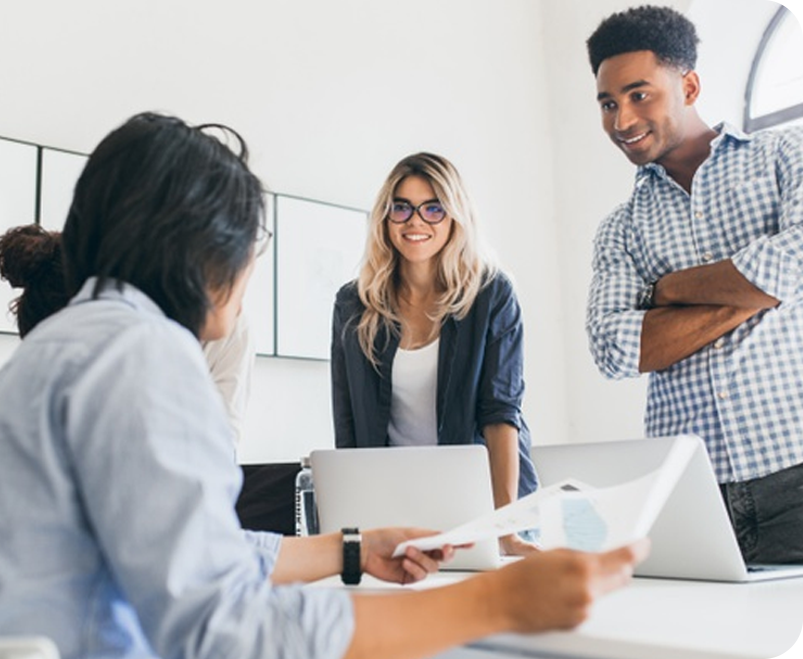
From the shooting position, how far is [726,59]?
345 cm

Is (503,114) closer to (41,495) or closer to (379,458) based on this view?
(379,458)

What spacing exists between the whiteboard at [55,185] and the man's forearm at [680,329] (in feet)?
5.35

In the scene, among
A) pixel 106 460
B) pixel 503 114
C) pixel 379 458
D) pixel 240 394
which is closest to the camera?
pixel 106 460

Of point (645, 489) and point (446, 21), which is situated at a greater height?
point (446, 21)

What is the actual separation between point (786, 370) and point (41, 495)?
4.07ft

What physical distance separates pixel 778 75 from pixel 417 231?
2043 mm

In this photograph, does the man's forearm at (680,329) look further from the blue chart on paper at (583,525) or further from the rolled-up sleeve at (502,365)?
the blue chart on paper at (583,525)

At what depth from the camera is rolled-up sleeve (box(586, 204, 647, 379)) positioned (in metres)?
1.67

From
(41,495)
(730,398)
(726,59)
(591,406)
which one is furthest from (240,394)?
(726,59)

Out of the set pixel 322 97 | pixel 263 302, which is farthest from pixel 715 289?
pixel 322 97

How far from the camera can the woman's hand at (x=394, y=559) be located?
1.16 m

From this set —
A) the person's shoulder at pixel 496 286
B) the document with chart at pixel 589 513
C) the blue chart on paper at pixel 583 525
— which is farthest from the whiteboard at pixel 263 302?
the blue chart on paper at pixel 583 525

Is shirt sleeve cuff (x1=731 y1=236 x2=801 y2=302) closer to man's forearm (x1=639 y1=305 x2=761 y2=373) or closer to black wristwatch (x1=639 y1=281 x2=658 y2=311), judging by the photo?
man's forearm (x1=639 y1=305 x2=761 y2=373)

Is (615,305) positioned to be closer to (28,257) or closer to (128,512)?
(28,257)
